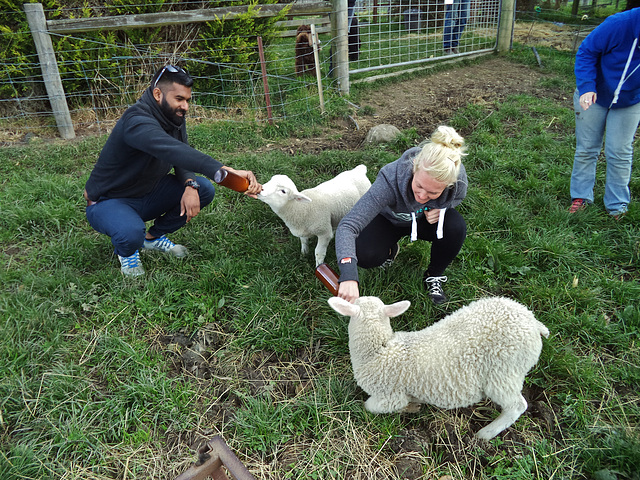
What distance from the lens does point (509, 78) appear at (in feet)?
28.0

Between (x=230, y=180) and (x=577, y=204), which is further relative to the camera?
(x=577, y=204)

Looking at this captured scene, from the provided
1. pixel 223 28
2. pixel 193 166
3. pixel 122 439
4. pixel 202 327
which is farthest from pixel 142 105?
pixel 223 28

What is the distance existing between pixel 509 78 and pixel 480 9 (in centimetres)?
284

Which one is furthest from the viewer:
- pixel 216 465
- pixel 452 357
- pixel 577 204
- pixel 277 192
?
pixel 577 204

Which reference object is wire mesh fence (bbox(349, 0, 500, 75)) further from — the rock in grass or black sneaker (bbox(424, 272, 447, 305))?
black sneaker (bbox(424, 272, 447, 305))

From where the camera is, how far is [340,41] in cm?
699

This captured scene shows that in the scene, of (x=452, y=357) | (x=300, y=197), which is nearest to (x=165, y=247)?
(x=300, y=197)

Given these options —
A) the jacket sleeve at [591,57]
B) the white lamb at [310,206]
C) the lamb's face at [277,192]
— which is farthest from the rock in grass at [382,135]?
the lamb's face at [277,192]

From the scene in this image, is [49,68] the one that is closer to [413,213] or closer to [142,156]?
[142,156]

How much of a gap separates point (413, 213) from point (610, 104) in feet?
7.71

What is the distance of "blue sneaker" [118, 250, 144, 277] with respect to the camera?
3285mm

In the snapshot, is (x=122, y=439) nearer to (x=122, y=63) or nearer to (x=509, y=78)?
(x=122, y=63)

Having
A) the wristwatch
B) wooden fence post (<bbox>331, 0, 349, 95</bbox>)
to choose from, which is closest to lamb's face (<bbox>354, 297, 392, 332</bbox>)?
the wristwatch

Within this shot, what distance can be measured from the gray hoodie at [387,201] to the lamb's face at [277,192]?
78 centimetres
